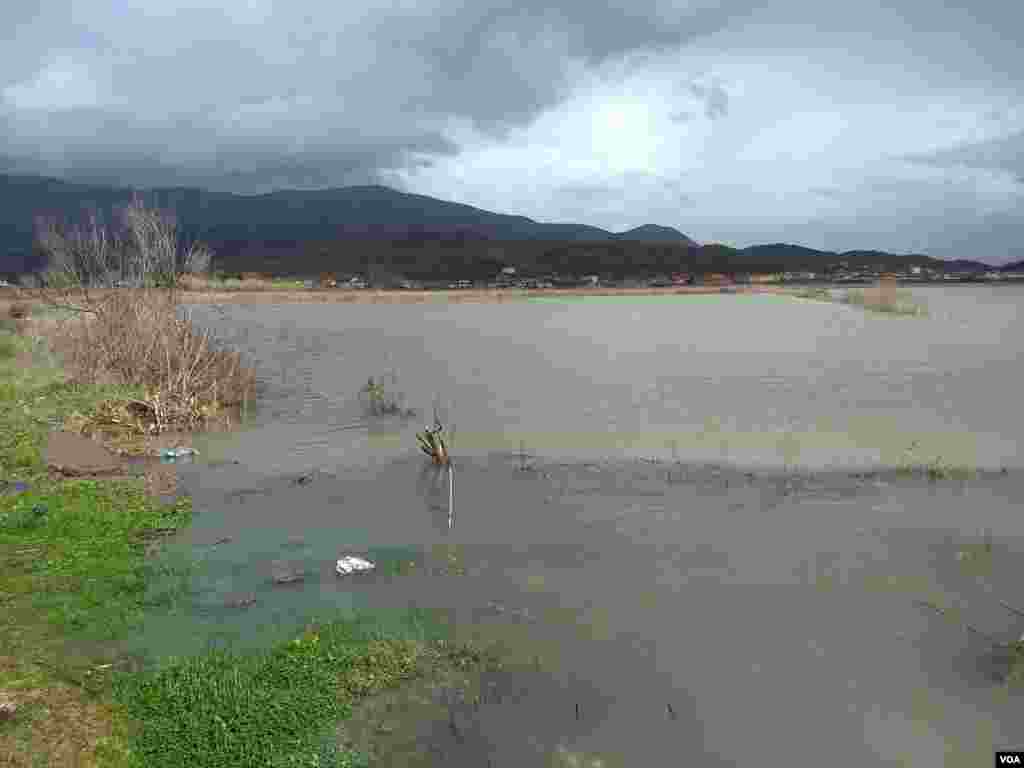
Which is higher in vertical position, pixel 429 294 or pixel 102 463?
pixel 429 294

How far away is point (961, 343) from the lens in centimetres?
3447

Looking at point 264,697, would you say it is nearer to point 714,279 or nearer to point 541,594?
point 541,594

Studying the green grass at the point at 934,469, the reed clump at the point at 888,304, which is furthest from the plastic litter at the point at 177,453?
the reed clump at the point at 888,304

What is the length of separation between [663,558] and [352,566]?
13.7 feet

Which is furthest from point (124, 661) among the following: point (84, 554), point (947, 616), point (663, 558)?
point (947, 616)

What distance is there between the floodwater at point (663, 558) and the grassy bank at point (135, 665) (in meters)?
0.47

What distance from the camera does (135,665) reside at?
5.96 m

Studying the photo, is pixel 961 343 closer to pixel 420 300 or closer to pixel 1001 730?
pixel 1001 730

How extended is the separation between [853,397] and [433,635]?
1823cm

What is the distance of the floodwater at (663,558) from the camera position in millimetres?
5793

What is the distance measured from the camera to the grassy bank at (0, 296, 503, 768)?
4910 mm

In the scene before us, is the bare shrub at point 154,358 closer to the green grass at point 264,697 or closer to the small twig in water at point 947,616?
the green grass at point 264,697

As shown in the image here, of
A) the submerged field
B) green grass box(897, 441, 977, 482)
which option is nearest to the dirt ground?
the submerged field

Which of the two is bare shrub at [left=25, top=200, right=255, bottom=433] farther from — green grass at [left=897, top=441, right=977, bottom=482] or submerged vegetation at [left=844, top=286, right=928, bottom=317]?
submerged vegetation at [left=844, top=286, right=928, bottom=317]
